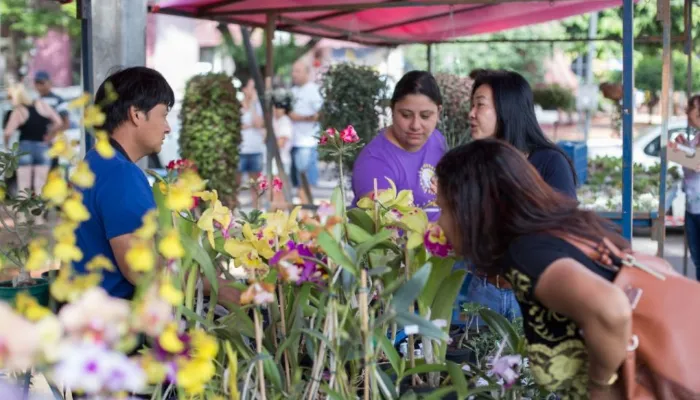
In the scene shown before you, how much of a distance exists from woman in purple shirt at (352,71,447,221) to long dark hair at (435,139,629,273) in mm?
1632

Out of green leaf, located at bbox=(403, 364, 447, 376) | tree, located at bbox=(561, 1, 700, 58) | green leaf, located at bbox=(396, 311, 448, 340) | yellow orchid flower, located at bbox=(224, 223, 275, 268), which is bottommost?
green leaf, located at bbox=(403, 364, 447, 376)

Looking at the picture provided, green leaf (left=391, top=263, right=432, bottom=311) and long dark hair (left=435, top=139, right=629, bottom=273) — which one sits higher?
long dark hair (left=435, top=139, right=629, bottom=273)

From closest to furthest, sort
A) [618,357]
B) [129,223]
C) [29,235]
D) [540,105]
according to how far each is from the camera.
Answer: [618,357], [129,223], [29,235], [540,105]

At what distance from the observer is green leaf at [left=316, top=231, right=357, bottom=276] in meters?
1.76

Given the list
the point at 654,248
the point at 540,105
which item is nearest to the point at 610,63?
the point at 540,105

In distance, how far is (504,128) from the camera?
2885mm

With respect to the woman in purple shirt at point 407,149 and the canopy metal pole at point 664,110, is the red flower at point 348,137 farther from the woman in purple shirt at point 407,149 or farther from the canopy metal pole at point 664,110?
the canopy metal pole at point 664,110

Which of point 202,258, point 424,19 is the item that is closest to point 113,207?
point 202,258

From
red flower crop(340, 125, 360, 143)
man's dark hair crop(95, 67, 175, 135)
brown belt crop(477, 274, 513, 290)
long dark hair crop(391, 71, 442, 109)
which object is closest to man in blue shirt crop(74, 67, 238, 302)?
man's dark hair crop(95, 67, 175, 135)

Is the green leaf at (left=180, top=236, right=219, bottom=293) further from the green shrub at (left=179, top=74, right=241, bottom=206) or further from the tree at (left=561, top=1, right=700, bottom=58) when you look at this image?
the tree at (left=561, top=1, right=700, bottom=58)

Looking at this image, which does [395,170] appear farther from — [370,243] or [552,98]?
[552,98]

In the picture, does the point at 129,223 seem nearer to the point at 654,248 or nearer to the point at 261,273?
the point at 261,273

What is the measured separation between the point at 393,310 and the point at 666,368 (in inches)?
20.0

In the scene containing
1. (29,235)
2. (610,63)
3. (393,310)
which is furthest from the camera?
(610,63)
